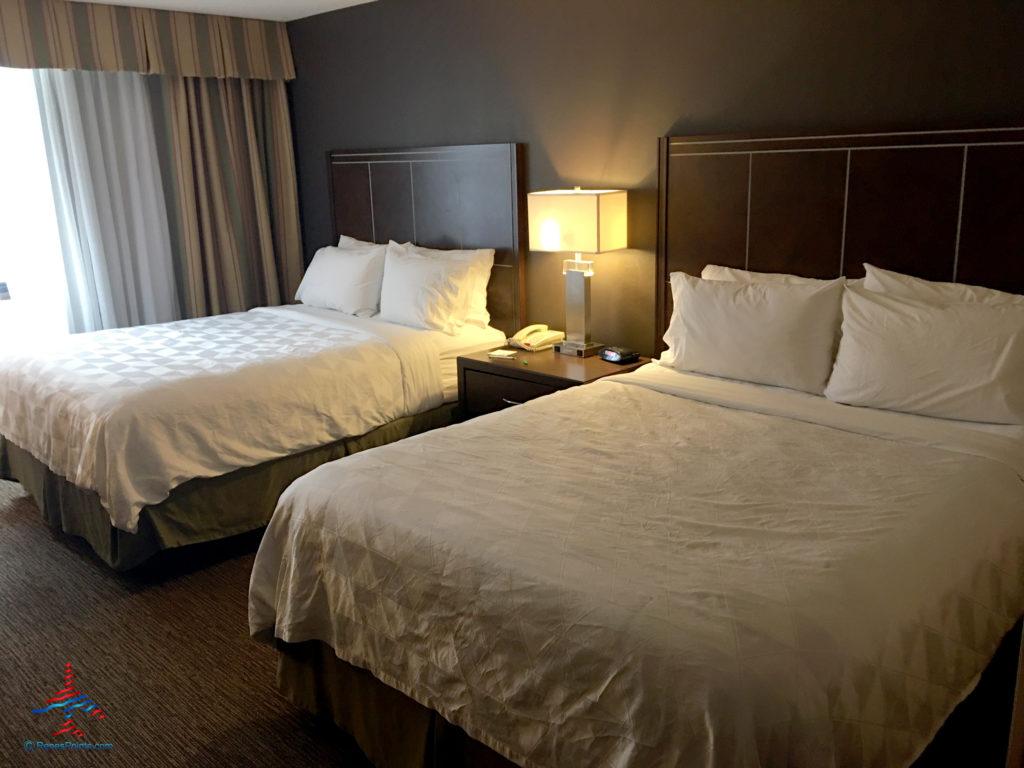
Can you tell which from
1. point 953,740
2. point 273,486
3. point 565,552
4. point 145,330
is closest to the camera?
point 565,552

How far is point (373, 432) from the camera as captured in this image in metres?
3.84

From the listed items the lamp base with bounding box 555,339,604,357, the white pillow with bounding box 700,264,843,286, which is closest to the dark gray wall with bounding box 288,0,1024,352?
the lamp base with bounding box 555,339,604,357

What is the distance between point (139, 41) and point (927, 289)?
14.3 feet

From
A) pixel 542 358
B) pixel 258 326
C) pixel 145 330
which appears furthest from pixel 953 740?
pixel 145 330

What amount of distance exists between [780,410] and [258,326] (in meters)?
2.80

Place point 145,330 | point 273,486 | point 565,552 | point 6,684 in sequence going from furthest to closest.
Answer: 1. point 145,330
2. point 273,486
3. point 6,684
4. point 565,552

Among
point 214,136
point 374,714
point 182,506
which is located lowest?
point 374,714

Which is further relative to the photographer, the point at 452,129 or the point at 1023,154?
the point at 452,129

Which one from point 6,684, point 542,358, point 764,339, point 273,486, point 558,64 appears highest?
point 558,64

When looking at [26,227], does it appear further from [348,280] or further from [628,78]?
[628,78]

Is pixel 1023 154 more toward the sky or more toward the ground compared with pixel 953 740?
more toward the sky

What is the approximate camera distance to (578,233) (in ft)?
11.9

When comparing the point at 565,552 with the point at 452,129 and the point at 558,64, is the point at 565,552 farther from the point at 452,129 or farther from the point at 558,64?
the point at 452,129

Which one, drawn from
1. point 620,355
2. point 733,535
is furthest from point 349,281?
point 733,535
